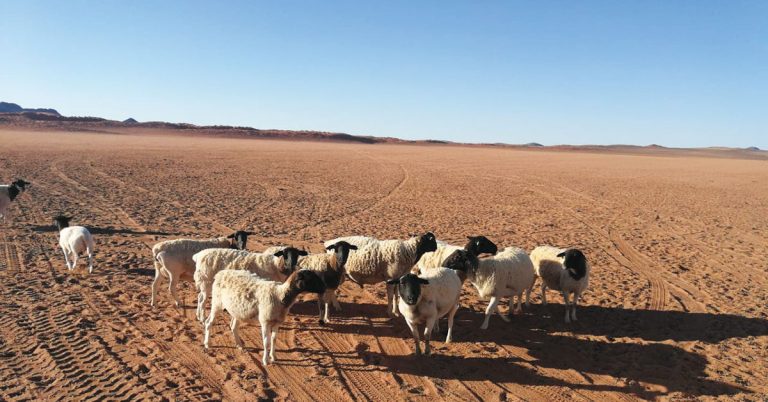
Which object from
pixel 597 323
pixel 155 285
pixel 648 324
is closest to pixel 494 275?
pixel 597 323

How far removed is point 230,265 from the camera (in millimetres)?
8023

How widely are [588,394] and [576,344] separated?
5.05ft

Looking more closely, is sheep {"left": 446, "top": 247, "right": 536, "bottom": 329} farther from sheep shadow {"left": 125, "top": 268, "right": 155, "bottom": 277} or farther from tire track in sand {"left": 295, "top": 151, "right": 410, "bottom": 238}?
tire track in sand {"left": 295, "top": 151, "right": 410, "bottom": 238}

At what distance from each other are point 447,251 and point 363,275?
183 centimetres

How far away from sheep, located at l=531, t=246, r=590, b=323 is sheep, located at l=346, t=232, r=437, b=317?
2.45m

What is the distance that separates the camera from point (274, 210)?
64.5 ft

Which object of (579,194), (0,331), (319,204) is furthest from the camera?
(579,194)

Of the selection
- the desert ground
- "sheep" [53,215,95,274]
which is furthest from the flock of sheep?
"sheep" [53,215,95,274]

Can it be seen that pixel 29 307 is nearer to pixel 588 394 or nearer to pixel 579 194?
pixel 588 394

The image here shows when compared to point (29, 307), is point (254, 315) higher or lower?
higher

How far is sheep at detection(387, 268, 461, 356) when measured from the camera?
6738 millimetres

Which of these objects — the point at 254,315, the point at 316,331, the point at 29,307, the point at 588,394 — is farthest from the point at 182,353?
the point at 588,394

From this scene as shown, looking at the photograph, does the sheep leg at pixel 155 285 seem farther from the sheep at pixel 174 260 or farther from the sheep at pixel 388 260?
A: the sheep at pixel 388 260

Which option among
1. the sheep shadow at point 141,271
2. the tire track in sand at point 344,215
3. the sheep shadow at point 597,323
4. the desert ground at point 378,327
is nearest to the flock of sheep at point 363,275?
the sheep shadow at point 597,323
